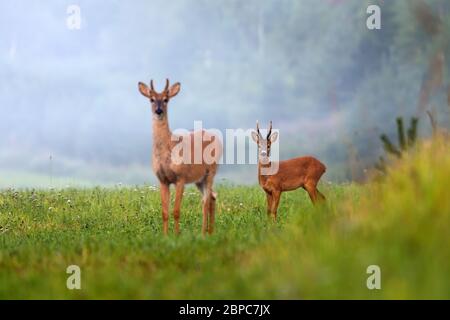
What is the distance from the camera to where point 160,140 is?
45.7 ft

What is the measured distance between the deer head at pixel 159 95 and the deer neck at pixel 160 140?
0.22 m

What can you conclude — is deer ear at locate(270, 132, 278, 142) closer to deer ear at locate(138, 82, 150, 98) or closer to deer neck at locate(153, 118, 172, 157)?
deer neck at locate(153, 118, 172, 157)

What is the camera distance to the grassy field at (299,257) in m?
7.39

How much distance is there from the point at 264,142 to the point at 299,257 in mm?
7484

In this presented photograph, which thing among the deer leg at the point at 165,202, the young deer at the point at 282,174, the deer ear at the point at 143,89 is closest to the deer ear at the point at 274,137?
the young deer at the point at 282,174

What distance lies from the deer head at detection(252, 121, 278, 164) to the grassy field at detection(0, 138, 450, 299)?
3.27 meters

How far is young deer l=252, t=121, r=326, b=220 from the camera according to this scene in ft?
52.3

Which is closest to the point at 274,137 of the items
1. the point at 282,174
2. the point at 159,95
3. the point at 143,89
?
the point at 282,174

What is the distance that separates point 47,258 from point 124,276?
2.30m

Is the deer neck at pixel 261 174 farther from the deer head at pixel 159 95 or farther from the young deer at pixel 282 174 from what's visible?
the deer head at pixel 159 95

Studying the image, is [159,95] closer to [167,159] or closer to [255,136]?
[167,159]

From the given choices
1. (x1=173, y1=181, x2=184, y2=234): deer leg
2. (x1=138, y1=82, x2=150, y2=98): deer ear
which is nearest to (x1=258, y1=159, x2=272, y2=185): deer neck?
(x1=173, y1=181, x2=184, y2=234): deer leg

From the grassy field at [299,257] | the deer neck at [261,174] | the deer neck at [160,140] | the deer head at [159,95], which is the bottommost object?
the grassy field at [299,257]
